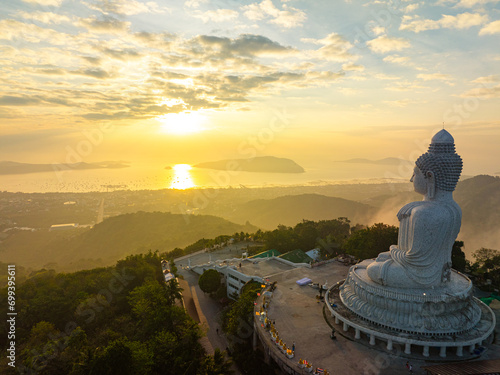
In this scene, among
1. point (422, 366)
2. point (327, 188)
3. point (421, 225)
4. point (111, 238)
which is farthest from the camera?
point (327, 188)

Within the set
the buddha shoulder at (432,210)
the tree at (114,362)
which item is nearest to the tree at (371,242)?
the buddha shoulder at (432,210)

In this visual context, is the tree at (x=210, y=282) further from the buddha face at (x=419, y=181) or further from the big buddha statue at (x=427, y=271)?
the buddha face at (x=419, y=181)

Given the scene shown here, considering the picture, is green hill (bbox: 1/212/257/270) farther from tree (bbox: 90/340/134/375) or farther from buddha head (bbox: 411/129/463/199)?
buddha head (bbox: 411/129/463/199)

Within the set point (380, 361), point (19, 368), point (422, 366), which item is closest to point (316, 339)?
point (380, 361)

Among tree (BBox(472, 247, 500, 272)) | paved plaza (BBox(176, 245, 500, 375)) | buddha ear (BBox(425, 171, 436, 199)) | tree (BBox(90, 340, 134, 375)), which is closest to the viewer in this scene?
tree (BBox(90, 340, 134, 375))

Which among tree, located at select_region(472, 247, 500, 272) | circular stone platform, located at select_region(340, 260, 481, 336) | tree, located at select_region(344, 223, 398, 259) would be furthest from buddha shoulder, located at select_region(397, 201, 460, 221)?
tree, located at select_region(472, 247, 500, 272)

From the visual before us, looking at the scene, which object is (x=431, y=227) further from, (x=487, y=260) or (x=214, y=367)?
(x=487, y=260)

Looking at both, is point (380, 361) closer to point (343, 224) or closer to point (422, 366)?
point (422, 366)
